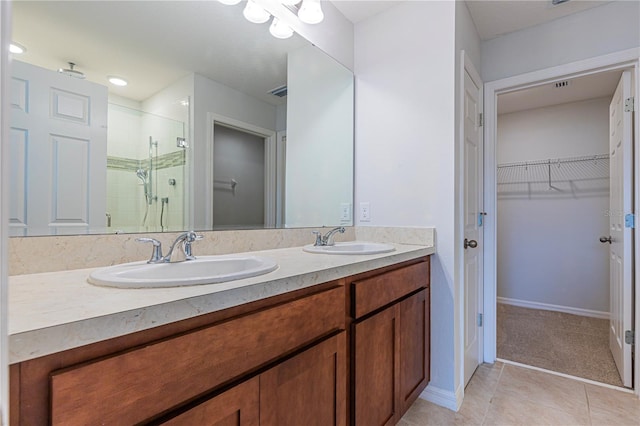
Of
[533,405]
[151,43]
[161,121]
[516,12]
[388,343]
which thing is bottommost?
[533,405]

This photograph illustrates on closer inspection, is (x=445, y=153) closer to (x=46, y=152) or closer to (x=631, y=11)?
(x=631, y=11)

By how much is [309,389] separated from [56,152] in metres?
1.05

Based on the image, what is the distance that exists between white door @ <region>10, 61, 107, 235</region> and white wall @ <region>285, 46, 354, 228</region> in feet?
3.05

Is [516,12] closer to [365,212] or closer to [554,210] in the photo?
[365,212]

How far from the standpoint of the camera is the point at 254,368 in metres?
0.79

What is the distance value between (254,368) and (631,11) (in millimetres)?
2762

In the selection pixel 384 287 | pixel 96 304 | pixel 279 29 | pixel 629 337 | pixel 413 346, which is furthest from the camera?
pixel 629 337

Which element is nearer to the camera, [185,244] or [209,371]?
[209,371]

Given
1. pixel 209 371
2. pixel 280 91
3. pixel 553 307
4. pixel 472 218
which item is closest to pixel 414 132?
pixel 472 218

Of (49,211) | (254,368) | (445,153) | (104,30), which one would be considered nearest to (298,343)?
(254,368)

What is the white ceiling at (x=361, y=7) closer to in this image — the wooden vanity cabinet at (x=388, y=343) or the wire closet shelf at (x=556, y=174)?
the wooden vanity cabinet at (x=388, y=343)

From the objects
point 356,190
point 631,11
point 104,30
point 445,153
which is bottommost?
point 356,190

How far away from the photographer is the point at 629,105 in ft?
6.17

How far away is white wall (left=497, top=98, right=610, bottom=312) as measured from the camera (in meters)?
3.14
